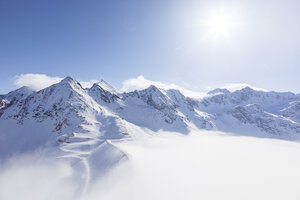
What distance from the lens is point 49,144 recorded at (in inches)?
2611

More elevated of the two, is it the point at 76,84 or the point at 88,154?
the point at 76,84

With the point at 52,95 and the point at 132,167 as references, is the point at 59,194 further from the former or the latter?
the point at 52,95

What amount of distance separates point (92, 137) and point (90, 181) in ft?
113

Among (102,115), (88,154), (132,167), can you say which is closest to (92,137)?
(88,154)

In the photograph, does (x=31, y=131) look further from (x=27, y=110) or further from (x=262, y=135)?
(x=262, y=135)

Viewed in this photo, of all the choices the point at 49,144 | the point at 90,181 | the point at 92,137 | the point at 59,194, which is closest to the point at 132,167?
the point at 90,181

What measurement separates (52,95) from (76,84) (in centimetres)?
1733

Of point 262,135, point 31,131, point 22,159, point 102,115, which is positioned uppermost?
point 262,135

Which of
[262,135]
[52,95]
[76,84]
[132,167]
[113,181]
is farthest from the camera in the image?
[262,135]

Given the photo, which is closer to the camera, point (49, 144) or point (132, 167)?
point (132, 167)

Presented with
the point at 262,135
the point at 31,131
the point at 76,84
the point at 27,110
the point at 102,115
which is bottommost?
the point at 31,131

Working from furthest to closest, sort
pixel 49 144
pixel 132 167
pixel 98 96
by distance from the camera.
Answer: pixel 98 96, pixel 49 144, pixel 132 167

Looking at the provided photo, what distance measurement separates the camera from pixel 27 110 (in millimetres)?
90375

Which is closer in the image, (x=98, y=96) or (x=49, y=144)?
(x=49, y=144)
